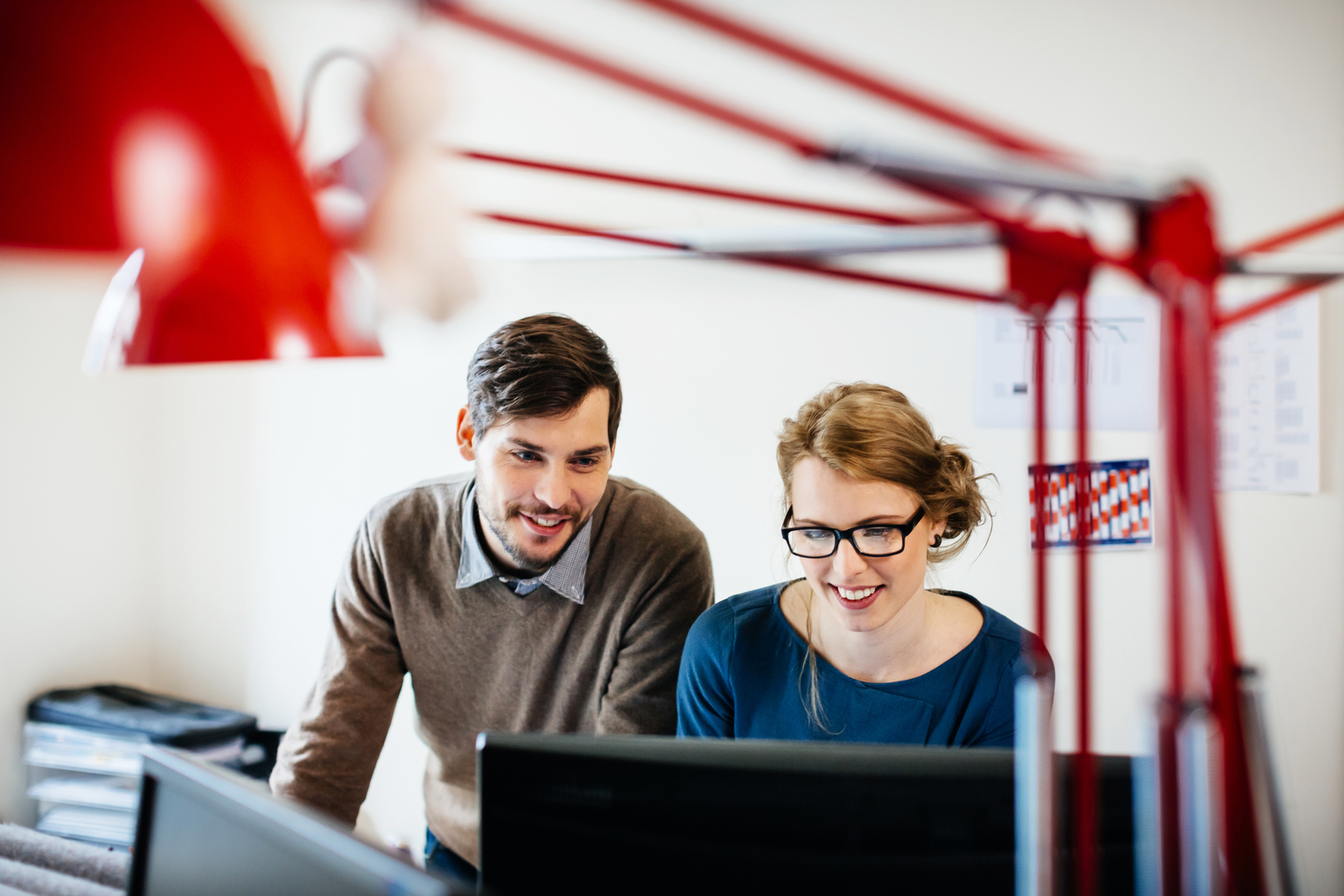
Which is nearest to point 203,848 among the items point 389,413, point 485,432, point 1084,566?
point 1084,566

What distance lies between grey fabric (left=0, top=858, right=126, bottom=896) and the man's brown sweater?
1.30ft

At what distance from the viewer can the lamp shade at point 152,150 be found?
0.37 metres

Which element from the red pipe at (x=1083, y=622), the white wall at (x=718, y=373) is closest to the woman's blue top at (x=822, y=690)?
the white wall at (x=718, y=373)

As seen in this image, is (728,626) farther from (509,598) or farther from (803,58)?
(803,58)

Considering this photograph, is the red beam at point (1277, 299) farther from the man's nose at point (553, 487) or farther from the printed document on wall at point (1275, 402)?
the printed document on wall at point (1275, 402)

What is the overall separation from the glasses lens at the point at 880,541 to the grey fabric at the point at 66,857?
3.54ft

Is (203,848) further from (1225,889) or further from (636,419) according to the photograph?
(636,419)

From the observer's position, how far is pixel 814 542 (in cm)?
142

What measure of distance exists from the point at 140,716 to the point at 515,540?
1.66 meters

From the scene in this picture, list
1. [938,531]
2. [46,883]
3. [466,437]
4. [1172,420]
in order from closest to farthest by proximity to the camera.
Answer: [1172,420]
[46,883]
[938,531]
[466,437]

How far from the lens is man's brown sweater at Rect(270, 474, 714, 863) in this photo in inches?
63.6

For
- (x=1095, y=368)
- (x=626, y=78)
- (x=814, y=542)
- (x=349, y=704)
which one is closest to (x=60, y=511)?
(x=349, y=704)

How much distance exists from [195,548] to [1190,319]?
3183 millimetres

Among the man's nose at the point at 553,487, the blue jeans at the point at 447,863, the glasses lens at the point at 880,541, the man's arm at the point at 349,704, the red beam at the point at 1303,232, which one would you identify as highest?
the red beam at the point at 1303,232
